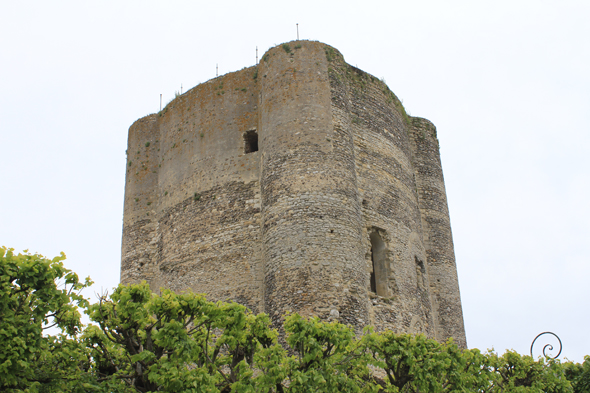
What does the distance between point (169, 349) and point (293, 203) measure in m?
6.26

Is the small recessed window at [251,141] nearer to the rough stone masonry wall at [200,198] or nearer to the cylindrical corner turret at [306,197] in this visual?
the rough stone masonry wall at [200,198]

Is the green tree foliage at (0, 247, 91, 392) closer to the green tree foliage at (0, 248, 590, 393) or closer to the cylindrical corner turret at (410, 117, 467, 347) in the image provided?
the green tree foliage at (0, 248, 590, 393)

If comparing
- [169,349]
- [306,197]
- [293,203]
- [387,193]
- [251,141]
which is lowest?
[169,349]

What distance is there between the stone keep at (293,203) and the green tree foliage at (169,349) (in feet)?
8.40

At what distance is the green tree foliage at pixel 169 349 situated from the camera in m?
11.2

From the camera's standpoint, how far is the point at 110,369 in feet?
45.9

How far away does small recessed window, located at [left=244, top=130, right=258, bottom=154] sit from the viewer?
20.4m

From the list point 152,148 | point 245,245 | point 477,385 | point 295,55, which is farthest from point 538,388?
point 152,148

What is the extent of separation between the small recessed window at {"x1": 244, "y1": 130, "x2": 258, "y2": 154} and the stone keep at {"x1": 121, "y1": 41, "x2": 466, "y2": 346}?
43 millimetres

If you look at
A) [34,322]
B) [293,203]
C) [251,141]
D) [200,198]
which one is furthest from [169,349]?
[251,141]

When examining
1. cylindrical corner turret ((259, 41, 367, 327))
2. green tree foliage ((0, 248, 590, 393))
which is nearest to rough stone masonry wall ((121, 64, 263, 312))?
cylindrical corner turret ((259, 41, 367, 327))

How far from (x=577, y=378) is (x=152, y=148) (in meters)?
15.3

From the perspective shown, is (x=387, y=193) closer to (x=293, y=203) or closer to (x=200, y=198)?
(x=293, y=203)

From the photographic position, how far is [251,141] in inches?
811
